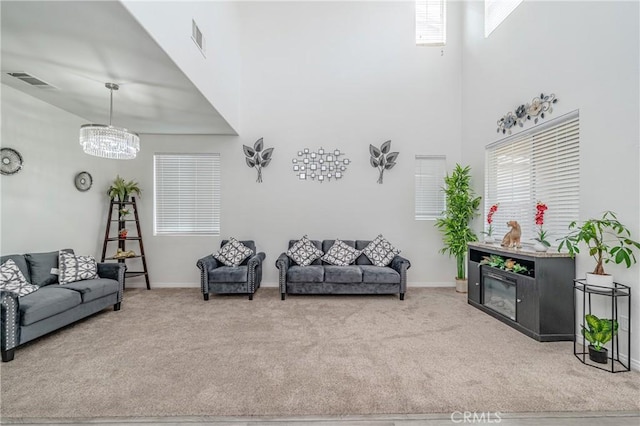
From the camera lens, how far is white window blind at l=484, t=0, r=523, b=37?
4.26m

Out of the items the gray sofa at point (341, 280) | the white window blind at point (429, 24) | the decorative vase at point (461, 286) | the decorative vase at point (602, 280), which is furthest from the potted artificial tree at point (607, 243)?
the white window blind at point (429, 24)

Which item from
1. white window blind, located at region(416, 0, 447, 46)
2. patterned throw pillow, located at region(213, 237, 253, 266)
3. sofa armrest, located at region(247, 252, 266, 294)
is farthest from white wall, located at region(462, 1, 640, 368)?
patterned throw pillow, located at region(213, 237, 253, 266)

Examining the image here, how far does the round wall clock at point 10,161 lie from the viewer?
345 cm

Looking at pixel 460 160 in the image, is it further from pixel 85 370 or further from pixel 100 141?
pixel 85 370

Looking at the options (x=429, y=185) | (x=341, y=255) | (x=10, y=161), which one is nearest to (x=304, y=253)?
(x=341, y=255)

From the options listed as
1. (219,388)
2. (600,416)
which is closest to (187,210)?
(219,388)

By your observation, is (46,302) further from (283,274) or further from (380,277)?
(380,277)

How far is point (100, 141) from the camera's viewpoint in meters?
3.29

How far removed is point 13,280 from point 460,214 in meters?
5.97

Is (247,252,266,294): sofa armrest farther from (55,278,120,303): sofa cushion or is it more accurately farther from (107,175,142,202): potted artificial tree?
(107,175,142,202): potted artificial tree

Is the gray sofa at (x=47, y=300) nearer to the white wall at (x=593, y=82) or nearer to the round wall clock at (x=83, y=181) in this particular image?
the round wall clock at (x=83, y=181)

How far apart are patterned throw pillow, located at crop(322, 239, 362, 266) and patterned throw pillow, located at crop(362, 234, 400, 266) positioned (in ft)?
0.60

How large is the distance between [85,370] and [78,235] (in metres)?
3.00

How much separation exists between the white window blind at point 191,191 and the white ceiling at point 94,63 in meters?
0.99
